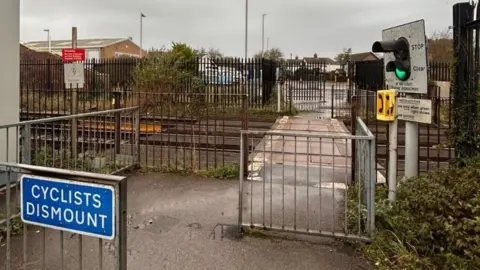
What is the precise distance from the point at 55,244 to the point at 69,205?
7.04 feet

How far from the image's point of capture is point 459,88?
504 centimetres

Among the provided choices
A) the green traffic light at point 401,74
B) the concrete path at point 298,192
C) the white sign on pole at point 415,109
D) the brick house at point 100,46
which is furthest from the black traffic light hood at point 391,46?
the brick house at point 100,46

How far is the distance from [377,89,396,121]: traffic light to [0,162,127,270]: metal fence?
10.3 feet

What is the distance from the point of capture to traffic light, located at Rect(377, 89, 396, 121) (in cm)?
458

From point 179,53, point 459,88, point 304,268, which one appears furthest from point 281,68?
point 304,268

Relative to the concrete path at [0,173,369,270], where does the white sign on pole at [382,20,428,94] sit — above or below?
above

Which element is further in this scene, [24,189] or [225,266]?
[225,266]

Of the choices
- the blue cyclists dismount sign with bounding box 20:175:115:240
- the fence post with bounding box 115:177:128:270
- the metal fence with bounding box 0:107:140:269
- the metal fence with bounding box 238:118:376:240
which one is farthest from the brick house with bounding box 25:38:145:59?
the fence post with bounding box 115:177:128:270

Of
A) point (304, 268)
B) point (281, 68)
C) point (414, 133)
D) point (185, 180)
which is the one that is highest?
point (281, 68)

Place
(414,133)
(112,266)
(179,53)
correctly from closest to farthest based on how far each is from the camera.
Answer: (112,266) → (414,133) → (179,53)

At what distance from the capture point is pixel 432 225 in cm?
366

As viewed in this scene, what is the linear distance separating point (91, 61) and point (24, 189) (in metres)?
19.2

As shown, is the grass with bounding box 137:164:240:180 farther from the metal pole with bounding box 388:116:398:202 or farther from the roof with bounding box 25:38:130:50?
the roof with bounding box 25:38:130:50

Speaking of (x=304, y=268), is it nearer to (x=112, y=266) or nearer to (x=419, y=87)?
(x=112, y=266)
